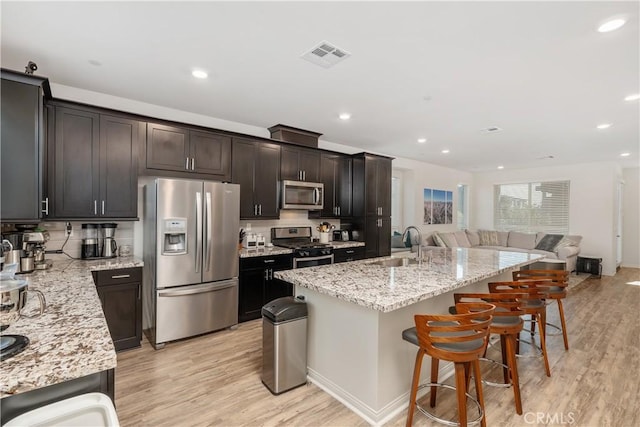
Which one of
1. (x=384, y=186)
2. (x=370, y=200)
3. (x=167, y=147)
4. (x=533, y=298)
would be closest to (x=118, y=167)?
(x=167, y=147)

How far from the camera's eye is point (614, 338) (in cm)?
362

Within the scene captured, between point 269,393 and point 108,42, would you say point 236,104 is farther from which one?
point 269,393

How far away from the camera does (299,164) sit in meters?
4.86

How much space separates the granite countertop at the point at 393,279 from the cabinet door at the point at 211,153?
189 centimetres

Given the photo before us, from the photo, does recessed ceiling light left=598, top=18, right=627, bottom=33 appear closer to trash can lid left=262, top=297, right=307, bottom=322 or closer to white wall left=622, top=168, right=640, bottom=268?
trash can lid left=262, top=297, right=307, bottom=322

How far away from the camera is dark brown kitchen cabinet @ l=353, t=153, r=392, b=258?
550 cm

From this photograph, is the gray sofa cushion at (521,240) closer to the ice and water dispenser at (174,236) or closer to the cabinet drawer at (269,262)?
the cabinet drawer at (269,262)

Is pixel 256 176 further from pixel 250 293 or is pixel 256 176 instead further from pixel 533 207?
pixel 533 207

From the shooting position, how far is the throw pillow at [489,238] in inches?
338

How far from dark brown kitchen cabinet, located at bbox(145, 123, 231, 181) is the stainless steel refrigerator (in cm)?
35

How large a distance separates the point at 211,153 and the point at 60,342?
2.90 metres

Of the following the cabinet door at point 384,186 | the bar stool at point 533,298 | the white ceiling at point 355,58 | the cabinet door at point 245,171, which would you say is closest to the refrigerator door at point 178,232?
the cabinet door at point 245,171

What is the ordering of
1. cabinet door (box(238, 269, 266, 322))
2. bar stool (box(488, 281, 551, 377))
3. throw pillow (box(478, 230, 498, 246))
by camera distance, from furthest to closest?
throw pillow (box(478, 230, 498, 246)) → cabinet door (box(238, 269, 266, 322)) → bar stool (box(488, 281, 551, 377))

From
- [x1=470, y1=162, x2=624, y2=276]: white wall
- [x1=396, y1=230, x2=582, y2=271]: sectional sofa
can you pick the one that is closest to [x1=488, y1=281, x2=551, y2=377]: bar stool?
[x1=396, y1=230, x2=582, y2=271]: sectional sofa
